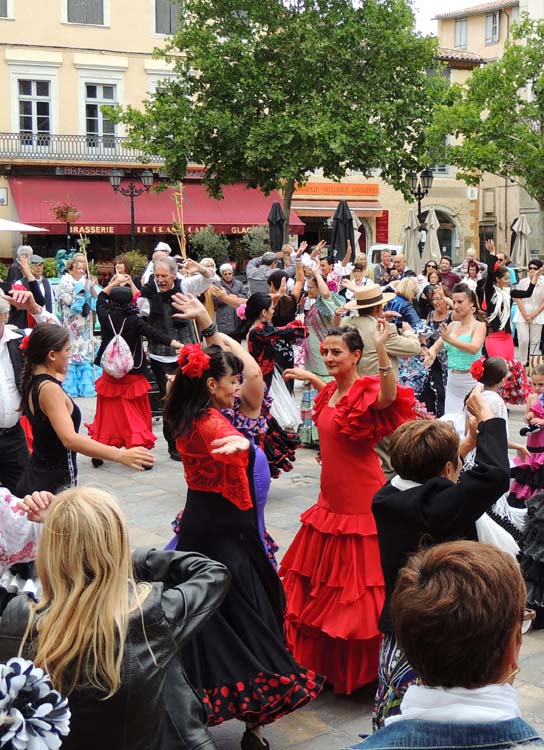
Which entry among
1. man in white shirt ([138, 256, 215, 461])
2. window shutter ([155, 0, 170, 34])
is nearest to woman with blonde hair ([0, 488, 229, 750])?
man in white shirt ([138, 256, 215, 461])

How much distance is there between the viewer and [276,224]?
76.0 ft

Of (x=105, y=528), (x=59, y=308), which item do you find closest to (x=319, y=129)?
(x=59, y=308)

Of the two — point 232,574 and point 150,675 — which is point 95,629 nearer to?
point 150,675

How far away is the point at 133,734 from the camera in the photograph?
2.61m

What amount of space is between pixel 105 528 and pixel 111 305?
7.57 metres

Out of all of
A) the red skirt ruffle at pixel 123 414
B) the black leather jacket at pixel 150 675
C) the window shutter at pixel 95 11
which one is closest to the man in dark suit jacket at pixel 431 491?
the black leather jacket at pixel 150 675

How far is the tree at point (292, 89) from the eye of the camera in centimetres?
2719

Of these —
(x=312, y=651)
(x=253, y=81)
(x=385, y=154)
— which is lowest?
(x=312, y=651)

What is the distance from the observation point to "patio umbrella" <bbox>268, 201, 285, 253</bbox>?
23.0m

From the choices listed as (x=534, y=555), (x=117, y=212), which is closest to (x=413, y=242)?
(x=117, y=212)

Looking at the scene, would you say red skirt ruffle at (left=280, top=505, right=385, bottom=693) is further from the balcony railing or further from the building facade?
the building facade

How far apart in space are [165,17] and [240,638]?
33154 mm

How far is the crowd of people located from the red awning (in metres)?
24.1

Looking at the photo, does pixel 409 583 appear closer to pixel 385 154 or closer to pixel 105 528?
pixel 105 528
